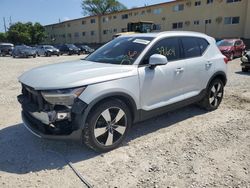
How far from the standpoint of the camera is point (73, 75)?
11.0 ft

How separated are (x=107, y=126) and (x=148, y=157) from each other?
0.76 m

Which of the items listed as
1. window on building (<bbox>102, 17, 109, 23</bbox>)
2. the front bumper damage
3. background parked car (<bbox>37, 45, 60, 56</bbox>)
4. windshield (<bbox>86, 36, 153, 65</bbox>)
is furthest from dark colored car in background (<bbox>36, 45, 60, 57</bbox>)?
the front bumper damage

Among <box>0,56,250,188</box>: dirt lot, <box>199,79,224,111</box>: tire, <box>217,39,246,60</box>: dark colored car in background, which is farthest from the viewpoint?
<box>217,39,246,60</box>: dark colored car in background

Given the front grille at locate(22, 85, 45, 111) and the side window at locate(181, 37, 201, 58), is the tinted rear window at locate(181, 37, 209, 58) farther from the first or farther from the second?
the front grille at locate(22, 85, 45, 111)

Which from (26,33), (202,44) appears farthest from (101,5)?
(202,44)

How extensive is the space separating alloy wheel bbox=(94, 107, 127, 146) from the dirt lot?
0.22 meters

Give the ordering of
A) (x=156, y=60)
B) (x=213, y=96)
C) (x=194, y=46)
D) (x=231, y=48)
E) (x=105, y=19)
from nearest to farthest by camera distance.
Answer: (x=156, y=60) → (x=194, y=46) → (x=213, y=96) → (x=231, y=48) → (x=105, y=19)

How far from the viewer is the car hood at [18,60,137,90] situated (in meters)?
3.20

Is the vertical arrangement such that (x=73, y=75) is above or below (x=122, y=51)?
below

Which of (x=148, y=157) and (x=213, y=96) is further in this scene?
(x=213, y=96)

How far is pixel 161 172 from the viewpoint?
315cm

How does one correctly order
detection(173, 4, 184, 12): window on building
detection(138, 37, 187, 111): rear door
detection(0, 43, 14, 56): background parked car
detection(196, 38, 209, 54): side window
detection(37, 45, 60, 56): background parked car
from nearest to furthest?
detection(138, 37, 187, 111): rear door, detection(196, 38, 209, 54): side window, detection(37, 45, 60, 56): background parked car, detection(0, 43, 14, 56): background parked car, detection(173, 4, 184, 12): window on building

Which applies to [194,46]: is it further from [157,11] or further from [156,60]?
[157,11]

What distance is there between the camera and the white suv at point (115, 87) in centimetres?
322
